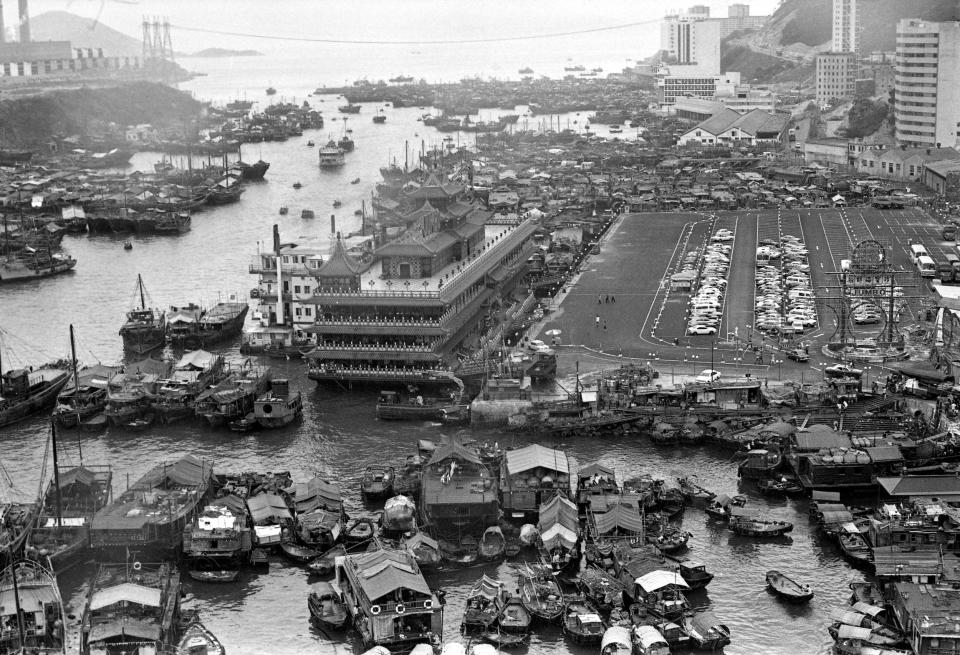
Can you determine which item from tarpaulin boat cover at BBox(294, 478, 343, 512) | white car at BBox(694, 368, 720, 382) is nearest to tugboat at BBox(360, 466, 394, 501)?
tarpaulin boat cover at BBox(294, 478, 343, 512)

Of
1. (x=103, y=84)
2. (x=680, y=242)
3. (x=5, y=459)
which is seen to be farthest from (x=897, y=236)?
(x=103, y=84)

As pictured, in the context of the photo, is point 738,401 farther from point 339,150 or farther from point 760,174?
point 339,150

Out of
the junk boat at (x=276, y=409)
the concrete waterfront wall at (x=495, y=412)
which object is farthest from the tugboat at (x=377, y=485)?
the junk boat at (x=276, y=409)

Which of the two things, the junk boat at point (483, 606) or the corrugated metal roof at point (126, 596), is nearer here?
the corrugated metal roof at point (126, 596)

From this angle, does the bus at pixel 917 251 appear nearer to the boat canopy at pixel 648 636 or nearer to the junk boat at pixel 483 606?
the junk boat at pixel 483 606

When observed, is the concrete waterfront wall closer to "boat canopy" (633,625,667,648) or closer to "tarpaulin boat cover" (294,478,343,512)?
"tarpaulin boat cover" (294,478,343,512)
